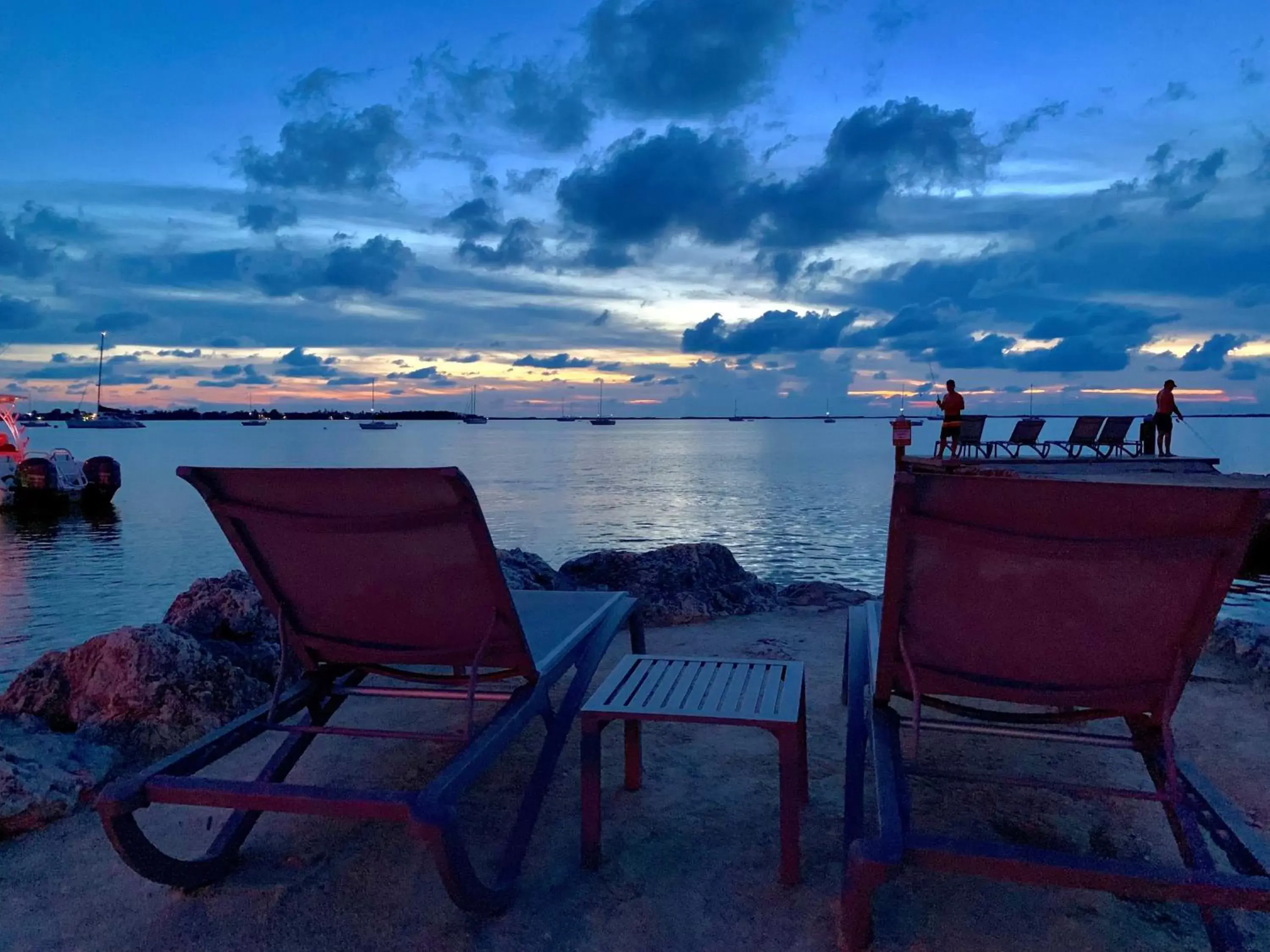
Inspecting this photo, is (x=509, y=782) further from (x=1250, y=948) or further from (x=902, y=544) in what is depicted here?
(x=1250, y=948)

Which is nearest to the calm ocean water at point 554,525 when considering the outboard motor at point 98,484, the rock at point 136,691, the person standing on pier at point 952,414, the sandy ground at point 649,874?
the outboard motor at point 98,484

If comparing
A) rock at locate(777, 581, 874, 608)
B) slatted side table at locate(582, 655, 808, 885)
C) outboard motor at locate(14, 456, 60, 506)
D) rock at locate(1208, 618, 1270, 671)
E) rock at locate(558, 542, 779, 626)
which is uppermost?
slatted side table at locate(582, 655, 808, 885)

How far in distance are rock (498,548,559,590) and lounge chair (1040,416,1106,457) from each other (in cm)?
1970

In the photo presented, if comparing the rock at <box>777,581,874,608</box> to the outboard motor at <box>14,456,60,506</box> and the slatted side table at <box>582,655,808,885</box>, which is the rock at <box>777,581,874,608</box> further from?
the outboard motor at <box>14,456,60,506</box>

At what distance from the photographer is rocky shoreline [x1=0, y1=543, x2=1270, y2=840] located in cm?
350

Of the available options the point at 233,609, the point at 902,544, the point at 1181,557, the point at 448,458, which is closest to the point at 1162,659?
the point at 1181,557

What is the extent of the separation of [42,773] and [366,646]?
1.55 metres

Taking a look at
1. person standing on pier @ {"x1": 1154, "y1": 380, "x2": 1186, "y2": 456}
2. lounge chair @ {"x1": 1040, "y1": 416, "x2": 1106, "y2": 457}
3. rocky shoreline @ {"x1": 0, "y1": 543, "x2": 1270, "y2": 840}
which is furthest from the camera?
lounge chair @ {"x1": 1040, "y1": 416, "x2": 1106, "y2": 457}

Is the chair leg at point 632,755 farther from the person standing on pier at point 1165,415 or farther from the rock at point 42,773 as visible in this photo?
the person standing on pier at point 1165,415

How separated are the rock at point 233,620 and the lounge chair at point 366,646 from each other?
6.98 ft

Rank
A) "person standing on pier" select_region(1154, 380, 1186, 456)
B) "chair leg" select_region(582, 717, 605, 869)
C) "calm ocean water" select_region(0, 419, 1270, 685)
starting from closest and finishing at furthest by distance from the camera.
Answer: "chair leg" select_region(582, 717, 605, 869) < "calm ocean water" select_region(0, 419, 1270, 685) < "person standing on pier" select_region(1154, 380, 1186, 456)

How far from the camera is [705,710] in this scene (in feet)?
9.68

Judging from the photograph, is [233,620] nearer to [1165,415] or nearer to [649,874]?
[649,874]

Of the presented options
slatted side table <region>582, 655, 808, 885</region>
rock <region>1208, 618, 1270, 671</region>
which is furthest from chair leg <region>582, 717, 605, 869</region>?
rock <region>1208, 618, 1270, 671</region>
